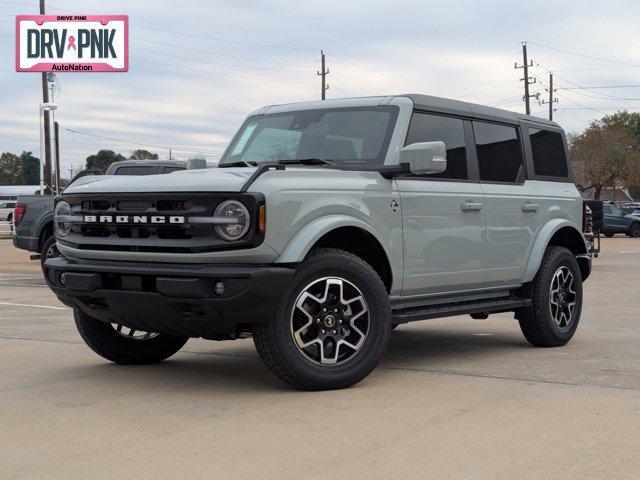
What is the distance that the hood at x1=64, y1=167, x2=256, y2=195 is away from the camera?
5680 millimetres

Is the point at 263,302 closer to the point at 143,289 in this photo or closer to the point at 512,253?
the point at 143,289

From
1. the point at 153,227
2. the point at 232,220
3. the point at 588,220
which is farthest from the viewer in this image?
the point at 588,220

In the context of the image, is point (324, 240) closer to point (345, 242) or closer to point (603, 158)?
point (345, 242)

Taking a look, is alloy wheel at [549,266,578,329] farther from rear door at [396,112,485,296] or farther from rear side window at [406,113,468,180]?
rear side window at [406,113,468,180]

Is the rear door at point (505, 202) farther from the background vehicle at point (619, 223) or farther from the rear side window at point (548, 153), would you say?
the background vehicle at point (619, 223)

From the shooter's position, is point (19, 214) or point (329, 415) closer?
point (329, 415)

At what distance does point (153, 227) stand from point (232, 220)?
617 mm

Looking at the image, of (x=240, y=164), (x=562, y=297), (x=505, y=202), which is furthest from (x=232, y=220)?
(x=562, y=297)

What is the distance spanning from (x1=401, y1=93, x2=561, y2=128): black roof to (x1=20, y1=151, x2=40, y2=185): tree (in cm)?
14435

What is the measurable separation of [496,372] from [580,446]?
220 cm

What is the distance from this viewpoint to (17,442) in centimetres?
470

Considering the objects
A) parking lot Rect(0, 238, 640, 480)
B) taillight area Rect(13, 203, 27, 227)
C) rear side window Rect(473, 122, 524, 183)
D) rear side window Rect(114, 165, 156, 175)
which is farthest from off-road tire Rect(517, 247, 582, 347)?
taillight area Rect(13, 203, 27, 227)

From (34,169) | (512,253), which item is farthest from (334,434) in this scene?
(34,169)

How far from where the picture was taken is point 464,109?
761 cm
